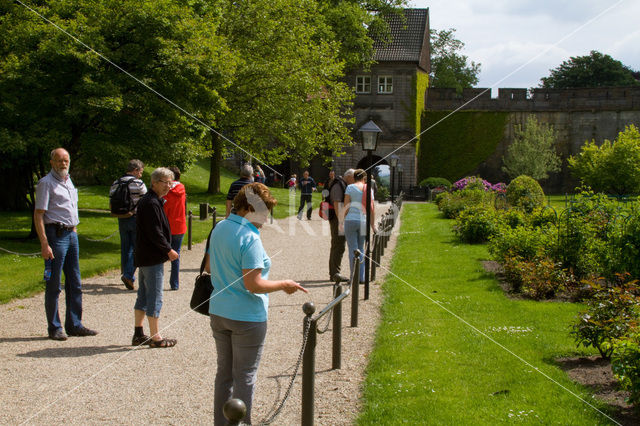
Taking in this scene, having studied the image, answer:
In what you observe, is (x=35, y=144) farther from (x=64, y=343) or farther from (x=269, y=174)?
(x=269, y=174)

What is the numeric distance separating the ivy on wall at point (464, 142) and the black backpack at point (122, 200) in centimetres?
4103

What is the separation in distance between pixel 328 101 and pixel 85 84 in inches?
808

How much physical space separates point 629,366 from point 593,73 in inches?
2878

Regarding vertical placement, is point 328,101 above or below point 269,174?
above

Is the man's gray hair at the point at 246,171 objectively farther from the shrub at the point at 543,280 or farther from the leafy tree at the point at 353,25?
the leafy tree at the point at 353,25

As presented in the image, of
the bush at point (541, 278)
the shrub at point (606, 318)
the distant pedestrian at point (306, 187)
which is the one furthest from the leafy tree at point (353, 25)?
the shrub at point (606, 318)

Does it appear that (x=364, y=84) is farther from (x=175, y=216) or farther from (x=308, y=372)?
(x=308, y=372)

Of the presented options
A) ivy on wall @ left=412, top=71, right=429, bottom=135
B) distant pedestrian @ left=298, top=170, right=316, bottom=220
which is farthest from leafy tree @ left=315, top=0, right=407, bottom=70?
distant pedestrian @ left=298, top=170, right=316, bottom=220

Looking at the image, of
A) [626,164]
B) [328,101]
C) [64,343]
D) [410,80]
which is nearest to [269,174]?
[410,80]

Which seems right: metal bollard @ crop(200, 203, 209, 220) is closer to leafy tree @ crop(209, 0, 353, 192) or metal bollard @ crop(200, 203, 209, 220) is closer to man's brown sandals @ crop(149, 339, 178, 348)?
leafy tree @ crop(209, 0, 353, 192)

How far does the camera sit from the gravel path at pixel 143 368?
4992 mm

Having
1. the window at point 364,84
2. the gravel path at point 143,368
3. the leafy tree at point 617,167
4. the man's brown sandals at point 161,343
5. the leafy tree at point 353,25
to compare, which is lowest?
the gravel path at point 143,368

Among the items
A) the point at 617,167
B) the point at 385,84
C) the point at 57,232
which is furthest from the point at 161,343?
the point at 385,84

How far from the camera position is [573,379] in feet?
18.4
